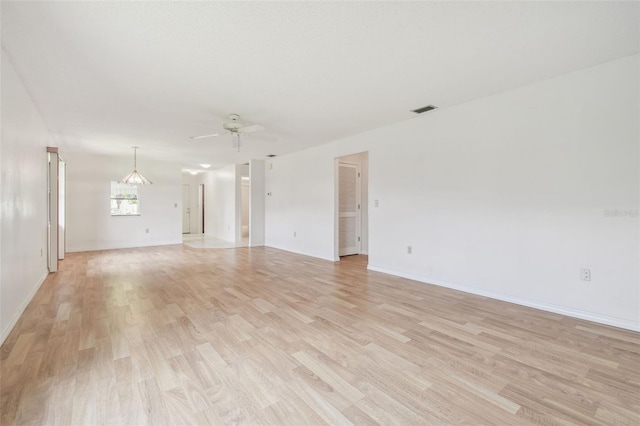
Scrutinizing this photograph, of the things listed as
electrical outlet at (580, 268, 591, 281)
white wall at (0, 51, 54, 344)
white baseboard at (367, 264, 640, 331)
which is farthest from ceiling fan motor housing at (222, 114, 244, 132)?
electrical outlet at (580, 268, 591, 281)

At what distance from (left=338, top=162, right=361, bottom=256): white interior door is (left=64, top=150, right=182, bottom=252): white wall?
197 inches

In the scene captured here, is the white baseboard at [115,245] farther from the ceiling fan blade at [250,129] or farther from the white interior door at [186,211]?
the ceiling fan blade at [250,129]

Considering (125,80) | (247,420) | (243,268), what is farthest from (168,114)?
(247,420)

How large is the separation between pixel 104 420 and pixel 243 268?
3512 mm

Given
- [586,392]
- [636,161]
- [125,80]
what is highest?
[125,80]

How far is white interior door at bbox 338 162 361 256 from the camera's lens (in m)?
6.12

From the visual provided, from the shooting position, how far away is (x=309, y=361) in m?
1.94

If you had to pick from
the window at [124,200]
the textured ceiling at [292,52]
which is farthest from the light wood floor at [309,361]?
the window at [124,200]

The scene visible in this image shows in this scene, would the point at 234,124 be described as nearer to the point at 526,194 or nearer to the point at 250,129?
the point at 250,129

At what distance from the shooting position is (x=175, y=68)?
2.58m

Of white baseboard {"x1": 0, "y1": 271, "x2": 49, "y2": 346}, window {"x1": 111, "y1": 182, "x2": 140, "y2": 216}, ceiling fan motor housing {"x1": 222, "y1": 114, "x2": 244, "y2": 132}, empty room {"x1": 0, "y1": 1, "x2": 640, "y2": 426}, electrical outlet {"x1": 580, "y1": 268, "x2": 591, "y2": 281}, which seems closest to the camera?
empty room {"x1": 0, "y1": 1, "x2": 640, "y2": 426}

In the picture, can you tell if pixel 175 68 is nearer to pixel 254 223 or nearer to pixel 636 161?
pixel 636 161

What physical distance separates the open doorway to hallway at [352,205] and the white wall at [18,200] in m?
4.56

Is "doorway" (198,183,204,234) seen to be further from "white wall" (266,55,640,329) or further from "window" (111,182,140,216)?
"white wall" (266,55,640,329)
